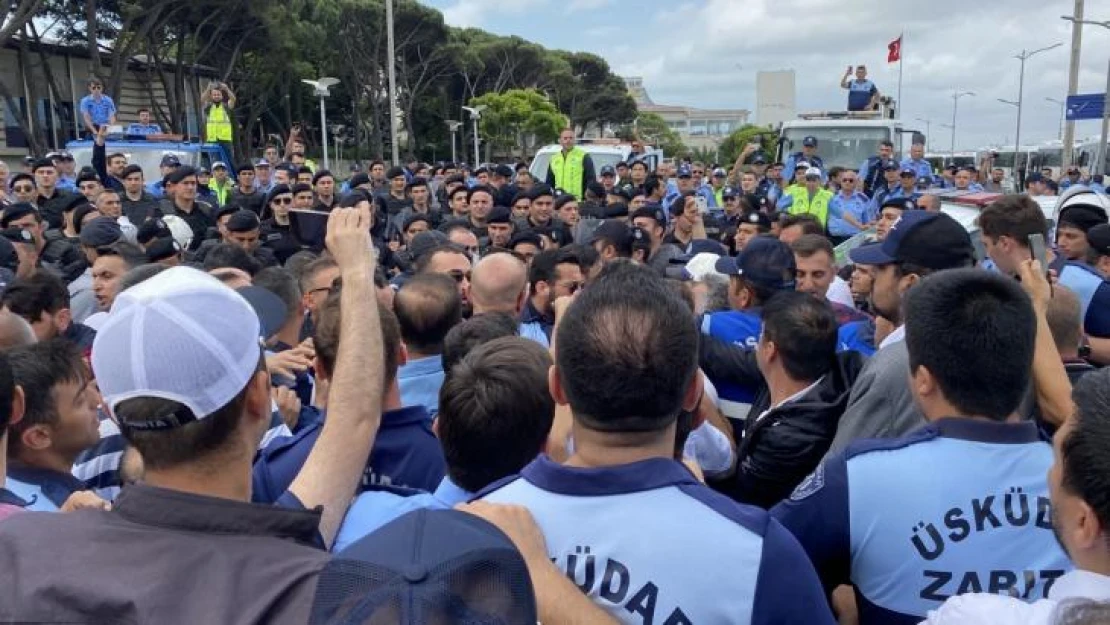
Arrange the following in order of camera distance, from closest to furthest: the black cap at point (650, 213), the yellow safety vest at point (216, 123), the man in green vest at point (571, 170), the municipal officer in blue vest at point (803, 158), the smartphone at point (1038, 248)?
the smartphone at point (1038, 248), the black cap at point (650, 213), the man in green vest at point (571, 170), the municipal officer in blue vest at point (803, 158), the yellow safety vest at point (216, 123)

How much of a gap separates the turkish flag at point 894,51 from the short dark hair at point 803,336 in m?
24.7

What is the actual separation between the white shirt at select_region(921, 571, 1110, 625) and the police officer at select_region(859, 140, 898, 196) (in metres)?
11.7

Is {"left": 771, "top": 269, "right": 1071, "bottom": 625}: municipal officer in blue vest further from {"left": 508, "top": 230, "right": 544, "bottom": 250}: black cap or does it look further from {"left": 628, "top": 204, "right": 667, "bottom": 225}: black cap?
{"left": 628, "top": 204, "right": 667, "bottom": 225}: black cap

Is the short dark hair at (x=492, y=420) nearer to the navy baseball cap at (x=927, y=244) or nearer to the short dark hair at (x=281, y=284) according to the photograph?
the navy baseball cap at (x=927, y=244)

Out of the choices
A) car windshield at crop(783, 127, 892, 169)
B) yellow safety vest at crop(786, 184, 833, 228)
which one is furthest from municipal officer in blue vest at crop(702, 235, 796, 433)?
car windshield at crop(783, 127, 892, 169)

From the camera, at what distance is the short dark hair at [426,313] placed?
3506 millimetres

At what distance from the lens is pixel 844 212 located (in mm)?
10805

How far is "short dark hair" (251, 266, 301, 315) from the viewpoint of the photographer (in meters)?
4.35

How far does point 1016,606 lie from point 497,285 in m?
3.28

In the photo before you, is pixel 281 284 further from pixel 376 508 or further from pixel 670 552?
pixel 670 552

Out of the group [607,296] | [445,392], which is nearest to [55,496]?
[445,392]

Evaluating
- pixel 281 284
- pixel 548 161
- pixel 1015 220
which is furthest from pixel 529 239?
pixel 548 161

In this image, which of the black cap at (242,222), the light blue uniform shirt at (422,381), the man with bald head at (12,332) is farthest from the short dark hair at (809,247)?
the black cap at (242,222)

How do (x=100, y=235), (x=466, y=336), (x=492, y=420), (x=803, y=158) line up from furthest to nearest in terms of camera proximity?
1. (x=803, y=158)
2. (x=100, y=235)
3. (x=466, y=336)
4. (x=492, y=420)
